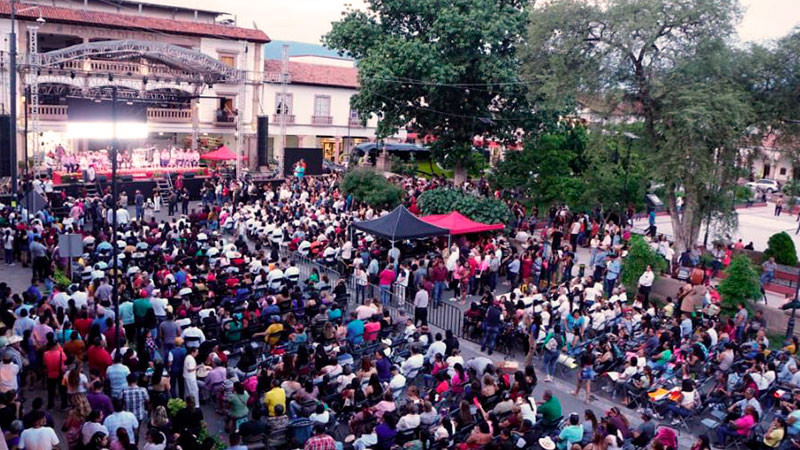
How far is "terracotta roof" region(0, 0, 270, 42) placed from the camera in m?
34.9

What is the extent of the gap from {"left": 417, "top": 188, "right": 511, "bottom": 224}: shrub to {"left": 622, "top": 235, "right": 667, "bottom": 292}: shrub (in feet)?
18.2

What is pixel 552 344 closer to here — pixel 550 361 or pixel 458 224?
pixel 550 361

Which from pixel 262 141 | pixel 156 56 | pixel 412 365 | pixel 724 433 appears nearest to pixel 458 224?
pixel 412 365

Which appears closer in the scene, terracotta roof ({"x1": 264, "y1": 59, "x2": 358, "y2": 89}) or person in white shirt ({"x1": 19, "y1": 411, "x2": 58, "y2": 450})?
person in white shirt ({"x1": 19, "y1": 411, "x2": 58, "y2": 450})

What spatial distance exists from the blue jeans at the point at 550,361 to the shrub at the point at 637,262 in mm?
6803

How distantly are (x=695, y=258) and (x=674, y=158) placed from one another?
324 centimetres

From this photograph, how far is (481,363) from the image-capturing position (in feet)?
40.8

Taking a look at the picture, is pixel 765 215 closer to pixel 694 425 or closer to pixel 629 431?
pixel 694 425

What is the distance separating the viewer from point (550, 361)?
14.3 metres

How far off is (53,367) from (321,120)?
38.9 metres

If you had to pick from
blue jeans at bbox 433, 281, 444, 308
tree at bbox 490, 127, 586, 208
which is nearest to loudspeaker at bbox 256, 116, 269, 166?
tree at bbox 490, 127, 586, 208

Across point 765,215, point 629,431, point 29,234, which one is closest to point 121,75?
point 29,234

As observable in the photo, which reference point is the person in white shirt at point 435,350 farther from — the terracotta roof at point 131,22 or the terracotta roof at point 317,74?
the terracotta roof at point 317,74

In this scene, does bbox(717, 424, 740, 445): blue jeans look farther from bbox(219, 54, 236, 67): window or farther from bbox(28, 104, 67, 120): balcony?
bbox(219, 54, 236, 67): window
